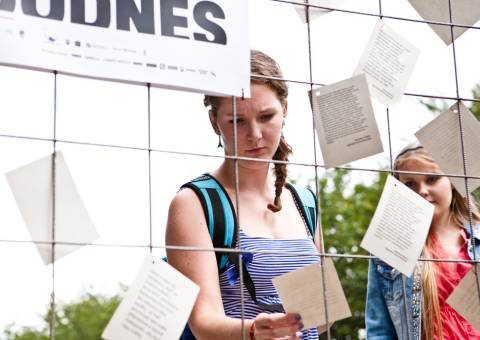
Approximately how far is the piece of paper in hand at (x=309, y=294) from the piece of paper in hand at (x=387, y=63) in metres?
0.30

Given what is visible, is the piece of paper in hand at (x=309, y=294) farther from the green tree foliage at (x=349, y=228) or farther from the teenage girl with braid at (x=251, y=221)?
the green tree foliage at (x=349, y=228)

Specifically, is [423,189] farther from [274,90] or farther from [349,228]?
[349,228]

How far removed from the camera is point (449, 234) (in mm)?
1840

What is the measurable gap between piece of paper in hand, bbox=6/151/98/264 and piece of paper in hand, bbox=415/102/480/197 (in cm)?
56

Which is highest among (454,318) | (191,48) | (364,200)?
(364,200)

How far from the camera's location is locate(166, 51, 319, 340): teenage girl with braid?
128cm

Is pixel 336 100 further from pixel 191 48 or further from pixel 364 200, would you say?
pixel 364 200

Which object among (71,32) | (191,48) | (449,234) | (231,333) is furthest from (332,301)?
(449,234)

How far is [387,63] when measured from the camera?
1342 millimetres

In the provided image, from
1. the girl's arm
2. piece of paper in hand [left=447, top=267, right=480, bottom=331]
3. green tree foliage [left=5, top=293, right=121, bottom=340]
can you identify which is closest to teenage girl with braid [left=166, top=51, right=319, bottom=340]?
the girl's arm

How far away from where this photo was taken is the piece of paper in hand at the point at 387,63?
4.36 feet

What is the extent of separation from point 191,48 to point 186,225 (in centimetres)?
29

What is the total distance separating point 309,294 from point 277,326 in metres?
0.06

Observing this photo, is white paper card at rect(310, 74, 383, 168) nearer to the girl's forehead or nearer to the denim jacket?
the denim jacket
